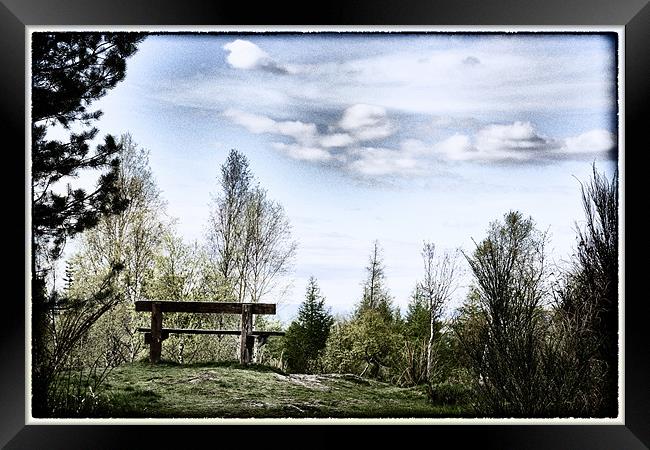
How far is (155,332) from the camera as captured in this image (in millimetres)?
4371

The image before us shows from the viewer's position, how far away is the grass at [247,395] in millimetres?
4211

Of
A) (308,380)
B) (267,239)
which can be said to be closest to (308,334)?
(308,380)

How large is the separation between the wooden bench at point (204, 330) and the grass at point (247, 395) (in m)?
0.12

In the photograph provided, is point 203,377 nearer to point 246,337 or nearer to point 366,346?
point 246,337

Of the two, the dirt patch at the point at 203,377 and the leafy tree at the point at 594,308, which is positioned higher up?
the leafy tree at the point at 594,308

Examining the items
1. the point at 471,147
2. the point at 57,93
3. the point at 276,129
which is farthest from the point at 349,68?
the point at 57,93

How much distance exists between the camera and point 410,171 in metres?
4.32

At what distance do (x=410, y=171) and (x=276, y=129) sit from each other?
87cm

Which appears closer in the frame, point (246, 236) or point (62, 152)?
point (62, 152)

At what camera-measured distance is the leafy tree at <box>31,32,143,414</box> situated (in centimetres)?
412
